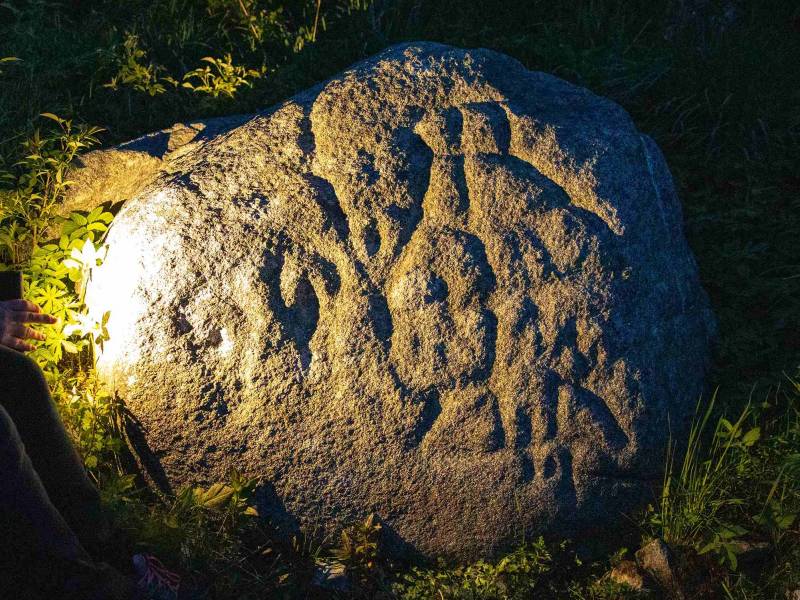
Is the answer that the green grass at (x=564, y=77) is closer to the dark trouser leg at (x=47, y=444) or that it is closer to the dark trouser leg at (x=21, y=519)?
the dark trouser leg at (x=47, y=444)

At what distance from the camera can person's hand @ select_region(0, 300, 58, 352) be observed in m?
2.88

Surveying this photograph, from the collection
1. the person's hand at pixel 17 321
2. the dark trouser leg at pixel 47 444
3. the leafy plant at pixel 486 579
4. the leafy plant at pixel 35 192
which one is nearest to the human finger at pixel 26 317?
the person's hand at pixel 17 321

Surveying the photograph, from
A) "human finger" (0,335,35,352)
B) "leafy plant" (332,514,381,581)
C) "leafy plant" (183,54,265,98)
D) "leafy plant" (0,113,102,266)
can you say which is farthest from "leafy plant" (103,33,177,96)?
"leafy plant" (332,514,381,581)

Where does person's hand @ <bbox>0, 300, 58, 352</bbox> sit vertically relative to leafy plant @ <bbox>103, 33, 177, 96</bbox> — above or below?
below

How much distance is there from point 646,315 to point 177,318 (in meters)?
1.81

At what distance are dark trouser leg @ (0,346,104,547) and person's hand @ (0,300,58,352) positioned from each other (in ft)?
0.73

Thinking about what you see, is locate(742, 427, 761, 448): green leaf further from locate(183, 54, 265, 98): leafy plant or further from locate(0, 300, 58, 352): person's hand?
locate(183, 54, 265, 98): leafy plant

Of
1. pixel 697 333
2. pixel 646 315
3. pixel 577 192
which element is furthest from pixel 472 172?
pixel 697 333

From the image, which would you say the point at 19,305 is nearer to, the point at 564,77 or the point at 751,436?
the point at 751,436

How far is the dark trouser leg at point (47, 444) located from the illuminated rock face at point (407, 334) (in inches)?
14.7

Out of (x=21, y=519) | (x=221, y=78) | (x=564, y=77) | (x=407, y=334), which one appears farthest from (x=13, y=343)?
(x=564, y=77)

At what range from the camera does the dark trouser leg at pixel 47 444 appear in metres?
2.66

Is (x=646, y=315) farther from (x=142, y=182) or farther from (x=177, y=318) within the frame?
(x=142, y=182)

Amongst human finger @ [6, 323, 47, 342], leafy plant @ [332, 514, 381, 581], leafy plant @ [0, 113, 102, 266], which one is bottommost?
leafy plant @ [332, 514, 381, 581]
